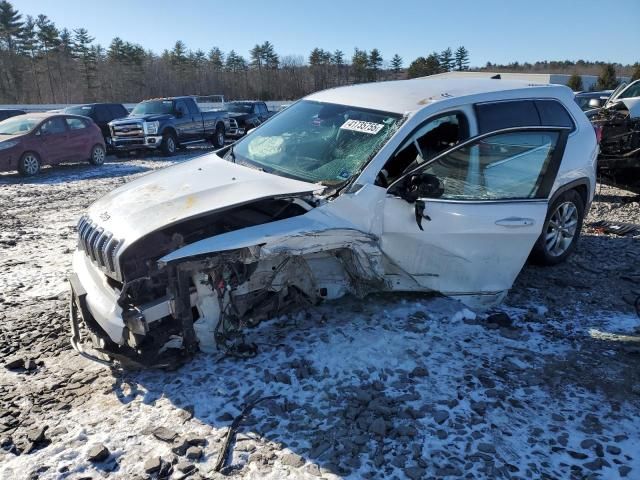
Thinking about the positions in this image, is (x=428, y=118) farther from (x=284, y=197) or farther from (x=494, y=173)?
(x=284, y=197)

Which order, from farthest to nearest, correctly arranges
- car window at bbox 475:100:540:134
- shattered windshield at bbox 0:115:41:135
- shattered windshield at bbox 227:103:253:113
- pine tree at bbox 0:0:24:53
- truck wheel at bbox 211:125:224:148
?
1. pine tree at bbox 0:0:24:53
2. shattered windshield at bbox 227:103:253:113
3. truck wheel at bbox 211:125:224:148
4. shattered windshield at bbox 0:115:41:135
5. car window at bbox 475:100:540:134

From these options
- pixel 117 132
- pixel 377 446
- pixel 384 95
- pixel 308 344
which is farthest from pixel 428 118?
pixel 117 132

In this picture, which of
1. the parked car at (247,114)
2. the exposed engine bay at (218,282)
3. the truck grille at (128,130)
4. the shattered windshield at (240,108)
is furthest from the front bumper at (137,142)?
the exposed engine bay at (218,282)

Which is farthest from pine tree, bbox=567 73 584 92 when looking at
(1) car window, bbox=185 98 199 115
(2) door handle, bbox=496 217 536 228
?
(2) door handle, bbox=496 217 536 228

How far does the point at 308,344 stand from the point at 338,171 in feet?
4.56

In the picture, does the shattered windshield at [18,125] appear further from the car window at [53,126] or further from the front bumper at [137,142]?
the front bumper at [137,142]

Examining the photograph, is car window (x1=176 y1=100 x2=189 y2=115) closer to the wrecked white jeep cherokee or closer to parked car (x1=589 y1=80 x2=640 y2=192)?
parked car (x1=589 y1=80 x2=640 y2=192)

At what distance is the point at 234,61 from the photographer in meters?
69.7

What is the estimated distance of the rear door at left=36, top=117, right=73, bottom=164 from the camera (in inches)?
515

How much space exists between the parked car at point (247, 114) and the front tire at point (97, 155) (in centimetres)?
717

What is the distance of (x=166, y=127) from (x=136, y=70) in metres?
44.3

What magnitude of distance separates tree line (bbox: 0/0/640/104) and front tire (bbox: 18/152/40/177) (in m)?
33.4

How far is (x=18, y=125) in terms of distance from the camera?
13.2 metres

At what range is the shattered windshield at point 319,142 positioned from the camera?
401 centimetres
